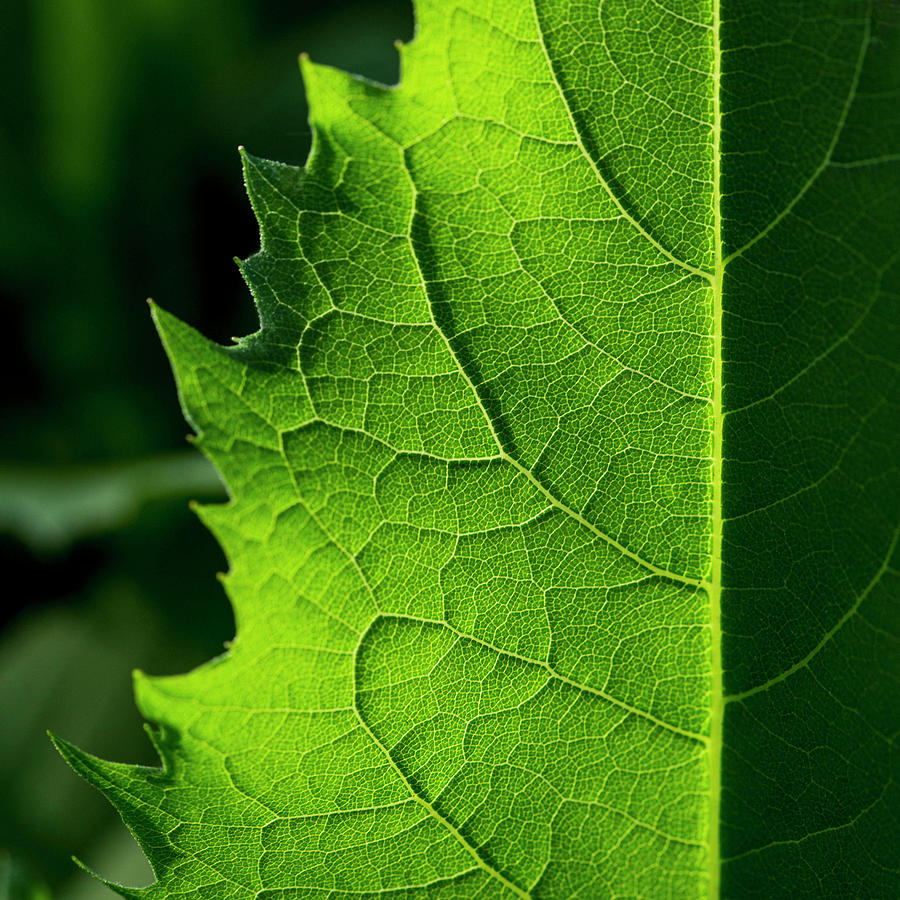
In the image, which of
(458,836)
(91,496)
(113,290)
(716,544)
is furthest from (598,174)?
(113,290)

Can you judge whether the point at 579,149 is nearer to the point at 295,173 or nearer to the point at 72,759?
the point at 295,173

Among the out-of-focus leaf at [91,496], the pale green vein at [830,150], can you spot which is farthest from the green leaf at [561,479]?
the out-of-focus leaf at [91,496]

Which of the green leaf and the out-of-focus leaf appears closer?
the green leaf

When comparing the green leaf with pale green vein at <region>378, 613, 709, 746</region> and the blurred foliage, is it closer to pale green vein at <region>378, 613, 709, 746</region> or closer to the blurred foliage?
pale green vein at <region>378, 613, 709, 746</region>

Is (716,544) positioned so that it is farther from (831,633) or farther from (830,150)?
(830,150)

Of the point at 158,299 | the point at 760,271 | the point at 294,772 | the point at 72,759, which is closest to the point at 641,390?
the point at 760,271

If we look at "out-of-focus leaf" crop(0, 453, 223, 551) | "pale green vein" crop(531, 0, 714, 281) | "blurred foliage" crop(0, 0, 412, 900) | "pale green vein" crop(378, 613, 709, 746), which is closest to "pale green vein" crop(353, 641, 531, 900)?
"pale green vein" crop(378, 613, 709, 746)
